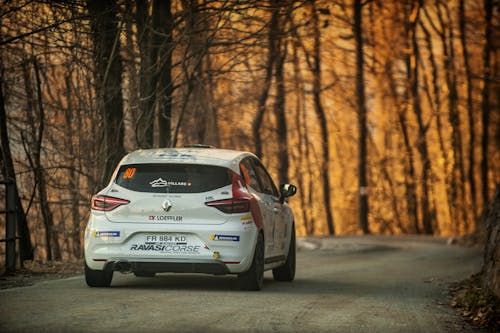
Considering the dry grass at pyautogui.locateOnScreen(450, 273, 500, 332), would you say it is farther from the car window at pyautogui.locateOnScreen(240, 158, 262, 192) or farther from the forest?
the forest

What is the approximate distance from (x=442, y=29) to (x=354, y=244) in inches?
776

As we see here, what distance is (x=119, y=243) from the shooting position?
12281mm

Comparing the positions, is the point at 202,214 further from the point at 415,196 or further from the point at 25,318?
the point at 415,196

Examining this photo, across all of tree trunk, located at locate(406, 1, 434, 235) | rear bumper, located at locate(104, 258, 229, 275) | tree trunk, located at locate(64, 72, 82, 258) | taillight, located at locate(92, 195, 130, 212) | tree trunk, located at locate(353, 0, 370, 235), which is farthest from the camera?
tree trunk, located at locate(406, 1, 434, 235)

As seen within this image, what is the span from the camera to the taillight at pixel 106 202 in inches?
488

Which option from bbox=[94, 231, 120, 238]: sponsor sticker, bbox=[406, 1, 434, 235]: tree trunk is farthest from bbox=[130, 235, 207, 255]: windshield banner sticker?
bbox=[406, 1, 434, 235]: tree trunk

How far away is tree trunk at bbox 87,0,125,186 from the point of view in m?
19.4

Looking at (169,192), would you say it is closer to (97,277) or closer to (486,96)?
(97,277)

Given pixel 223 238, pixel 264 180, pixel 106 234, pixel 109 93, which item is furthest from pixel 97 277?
pixel 109 93

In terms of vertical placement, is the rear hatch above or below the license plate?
above

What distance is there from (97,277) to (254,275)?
6.19 ft

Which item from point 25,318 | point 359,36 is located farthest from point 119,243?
point 359,36

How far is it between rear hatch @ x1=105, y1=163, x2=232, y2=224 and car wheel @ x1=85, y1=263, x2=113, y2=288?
2.26ft

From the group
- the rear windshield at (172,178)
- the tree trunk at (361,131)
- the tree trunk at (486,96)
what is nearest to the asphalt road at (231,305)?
the rear windshield at (172,178)
